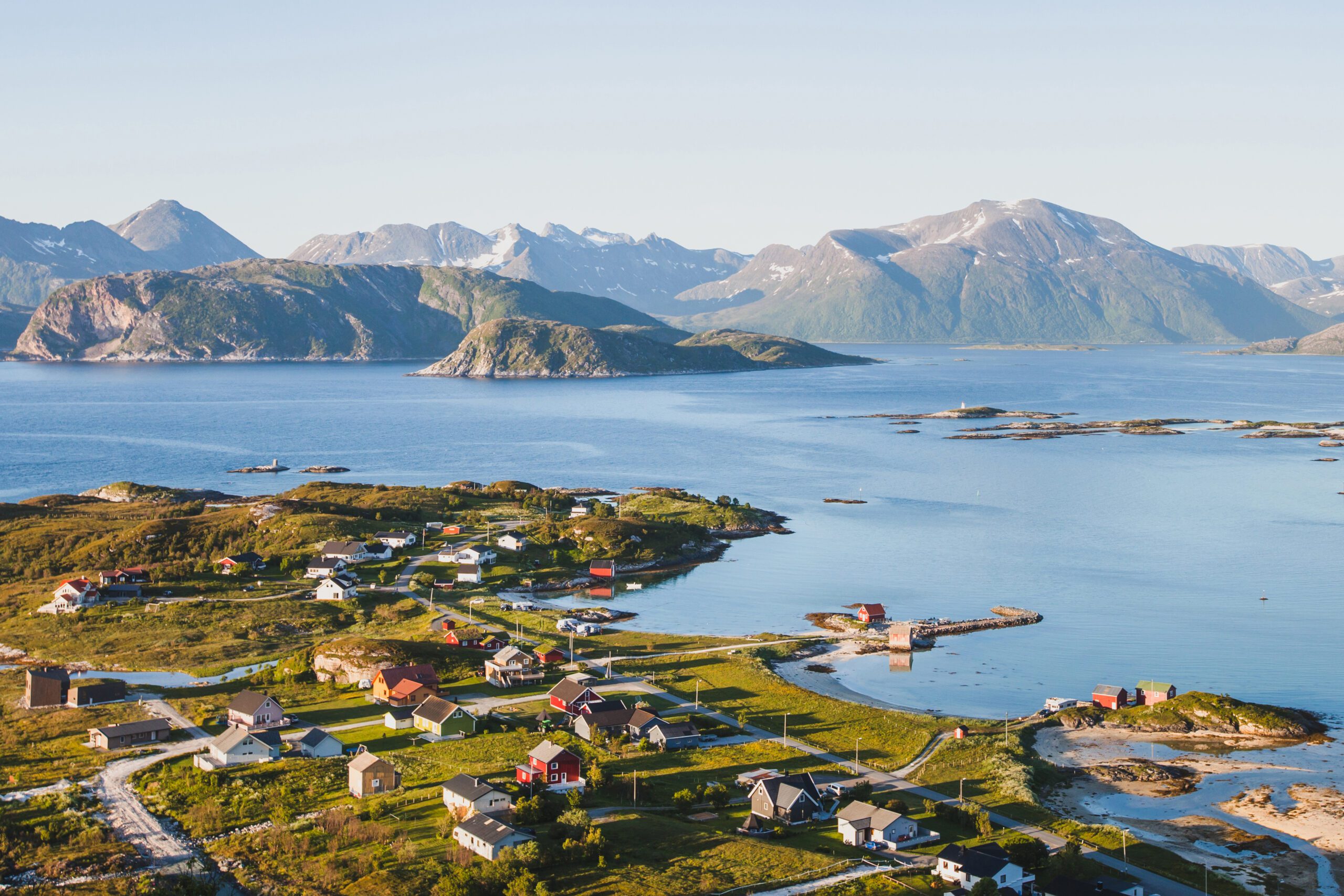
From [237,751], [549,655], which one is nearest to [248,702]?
[237,751]

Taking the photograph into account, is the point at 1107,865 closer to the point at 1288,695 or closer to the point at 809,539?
the point at 1288,695

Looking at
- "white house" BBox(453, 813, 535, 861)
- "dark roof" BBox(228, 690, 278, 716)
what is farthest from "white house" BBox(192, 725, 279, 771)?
"white house" BBox(453, 813, 535, 861)

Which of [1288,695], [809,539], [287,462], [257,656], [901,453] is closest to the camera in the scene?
[1288,695]

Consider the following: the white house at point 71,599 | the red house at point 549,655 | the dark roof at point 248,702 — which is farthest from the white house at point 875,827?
the white house at point 71,599

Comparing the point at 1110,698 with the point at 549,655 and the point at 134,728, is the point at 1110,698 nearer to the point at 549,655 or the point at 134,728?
the point at 549,655

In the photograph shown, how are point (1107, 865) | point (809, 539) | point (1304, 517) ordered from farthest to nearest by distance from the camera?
point (1304, 517) < point (809, 539) < point (1107, 865)

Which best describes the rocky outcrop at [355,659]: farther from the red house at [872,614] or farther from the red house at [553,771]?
the red house at [872,614]

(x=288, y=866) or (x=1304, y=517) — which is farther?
(x=1304, y=517)

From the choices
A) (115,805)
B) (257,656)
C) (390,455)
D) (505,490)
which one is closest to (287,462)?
(390,455)
